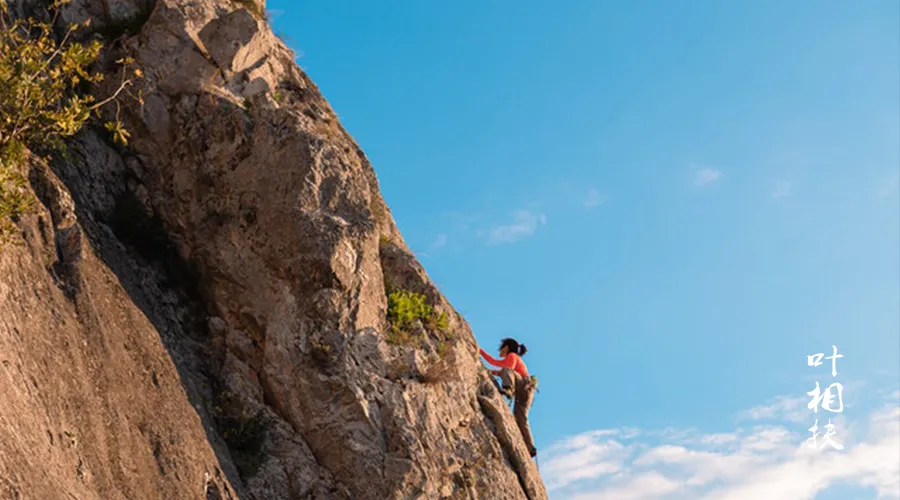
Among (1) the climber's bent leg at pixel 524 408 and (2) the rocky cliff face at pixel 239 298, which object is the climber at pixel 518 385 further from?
(2) the rocky cliff face at pixel 239 298

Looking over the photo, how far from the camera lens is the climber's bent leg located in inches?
816

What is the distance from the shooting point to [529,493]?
1862cm

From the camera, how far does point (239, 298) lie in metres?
17.2

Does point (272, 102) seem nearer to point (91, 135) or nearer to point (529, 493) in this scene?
point (91, 135)

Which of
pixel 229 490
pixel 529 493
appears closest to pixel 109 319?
pixel 229 490

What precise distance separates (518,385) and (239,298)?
695 cm

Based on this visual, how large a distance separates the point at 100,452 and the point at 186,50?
9330 millimetres

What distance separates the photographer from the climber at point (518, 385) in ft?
68.4

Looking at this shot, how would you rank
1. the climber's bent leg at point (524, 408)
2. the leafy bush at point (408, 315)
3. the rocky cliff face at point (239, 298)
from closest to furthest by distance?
the rocky cliff face at point (239, 298) → the leafy bush at point (408, 315) → the climber's bent leg at point (524, 408)

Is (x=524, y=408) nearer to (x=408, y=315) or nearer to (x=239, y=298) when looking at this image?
(x=408, y=315)

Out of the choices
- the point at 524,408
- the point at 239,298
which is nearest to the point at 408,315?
the point at 239,298

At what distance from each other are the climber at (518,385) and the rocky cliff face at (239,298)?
4.53 ft

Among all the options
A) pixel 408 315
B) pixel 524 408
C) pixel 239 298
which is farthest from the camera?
pixel 524 408

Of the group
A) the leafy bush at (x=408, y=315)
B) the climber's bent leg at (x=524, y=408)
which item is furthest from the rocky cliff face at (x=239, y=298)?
the climber's bent leg at (x=524, y=408)
